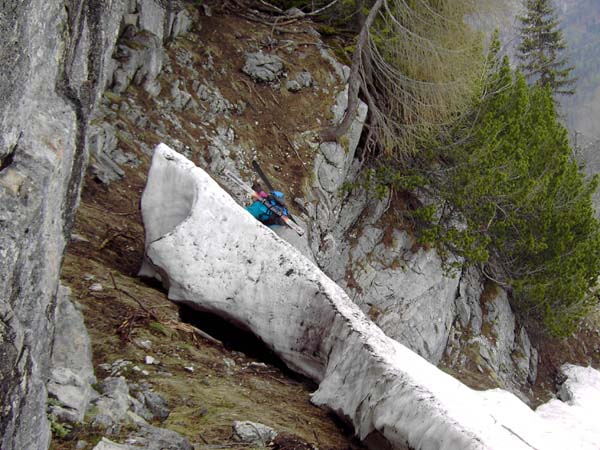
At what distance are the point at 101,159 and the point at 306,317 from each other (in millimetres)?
4861

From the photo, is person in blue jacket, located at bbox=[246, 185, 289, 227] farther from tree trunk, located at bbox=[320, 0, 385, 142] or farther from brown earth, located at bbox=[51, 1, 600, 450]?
tree trunk, located at bbox=[320, 0, 385, 142]

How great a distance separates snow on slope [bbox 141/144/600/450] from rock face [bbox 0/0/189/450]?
2.29 meters

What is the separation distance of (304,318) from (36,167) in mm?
3376

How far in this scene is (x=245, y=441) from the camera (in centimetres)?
407

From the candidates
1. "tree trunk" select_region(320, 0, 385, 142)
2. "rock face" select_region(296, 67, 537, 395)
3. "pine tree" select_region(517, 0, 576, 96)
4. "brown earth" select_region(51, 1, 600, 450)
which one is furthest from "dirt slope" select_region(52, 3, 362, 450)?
"pine tree" select_region(517, 0, 576, 96)

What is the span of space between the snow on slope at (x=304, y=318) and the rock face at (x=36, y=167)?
7.51ft

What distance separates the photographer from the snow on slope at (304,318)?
459 cm

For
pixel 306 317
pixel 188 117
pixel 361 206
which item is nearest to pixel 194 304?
pixel 306 317

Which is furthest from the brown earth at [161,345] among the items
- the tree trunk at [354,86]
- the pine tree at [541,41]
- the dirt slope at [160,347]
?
the pine tree at [541,41]

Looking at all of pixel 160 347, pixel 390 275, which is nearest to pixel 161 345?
pixel 160 347

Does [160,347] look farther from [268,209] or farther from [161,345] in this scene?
[268,209]

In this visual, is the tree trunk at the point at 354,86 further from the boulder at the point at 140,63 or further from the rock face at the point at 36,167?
the rock face at the point at 36,167

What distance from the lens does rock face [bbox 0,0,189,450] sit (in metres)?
2.65

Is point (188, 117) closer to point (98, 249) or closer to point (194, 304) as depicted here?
point (98, 249)
